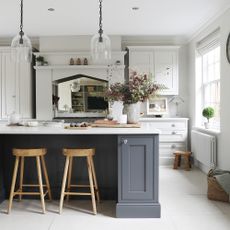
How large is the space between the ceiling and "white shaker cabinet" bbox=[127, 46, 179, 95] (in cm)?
37

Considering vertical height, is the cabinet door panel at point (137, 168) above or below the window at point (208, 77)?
below

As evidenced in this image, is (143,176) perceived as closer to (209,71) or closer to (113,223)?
(113,223)

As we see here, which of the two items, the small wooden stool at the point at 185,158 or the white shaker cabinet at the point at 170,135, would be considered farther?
the white shaker cabinet at the point at 170,135

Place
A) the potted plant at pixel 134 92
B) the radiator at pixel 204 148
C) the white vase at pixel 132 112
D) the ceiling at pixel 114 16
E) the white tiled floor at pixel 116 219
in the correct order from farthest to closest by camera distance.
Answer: the radiator at pixel 204 148 → the ceiling at pixel 114 16 → the white vase at pixel 132 112 → the potted plant at pixel 134 92 → the white tiled floor at pixel 116 219

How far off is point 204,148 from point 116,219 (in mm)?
2515

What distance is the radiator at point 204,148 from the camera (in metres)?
4.93

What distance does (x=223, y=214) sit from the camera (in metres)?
3.47

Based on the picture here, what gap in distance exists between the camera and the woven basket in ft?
12.9

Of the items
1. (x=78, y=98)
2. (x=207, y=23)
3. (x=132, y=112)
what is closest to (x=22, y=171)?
(x=132, y=112)

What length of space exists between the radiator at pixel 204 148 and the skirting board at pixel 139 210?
1932 millimetres

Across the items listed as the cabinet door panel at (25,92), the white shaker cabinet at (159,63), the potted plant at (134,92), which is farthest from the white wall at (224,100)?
the cabinet door panel at (25,92)

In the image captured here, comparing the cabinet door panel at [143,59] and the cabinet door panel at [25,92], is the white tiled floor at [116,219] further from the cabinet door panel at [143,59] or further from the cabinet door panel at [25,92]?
the cabinet door panel at [143,59]

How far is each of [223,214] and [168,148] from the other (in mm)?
2810

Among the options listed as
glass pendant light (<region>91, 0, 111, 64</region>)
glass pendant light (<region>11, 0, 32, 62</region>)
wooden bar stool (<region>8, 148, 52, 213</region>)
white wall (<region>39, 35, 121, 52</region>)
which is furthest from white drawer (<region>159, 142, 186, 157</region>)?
glass pendant light (<region>11, 0, 32, 62</region>)
